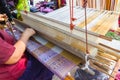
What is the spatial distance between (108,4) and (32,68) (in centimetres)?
87

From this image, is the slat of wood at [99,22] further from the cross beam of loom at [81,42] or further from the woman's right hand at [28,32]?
the woman's right hand at [28,32]

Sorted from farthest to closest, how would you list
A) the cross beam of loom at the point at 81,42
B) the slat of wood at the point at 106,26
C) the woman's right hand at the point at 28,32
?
1. the woman's right hand at the point at 28,32
2. the slat of wood at the point at 106,26
3. the cross beam of loom at the point at 81,42

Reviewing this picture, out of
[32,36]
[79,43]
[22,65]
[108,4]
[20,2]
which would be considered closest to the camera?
[79,43]

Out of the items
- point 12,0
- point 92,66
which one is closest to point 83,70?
point 92,66

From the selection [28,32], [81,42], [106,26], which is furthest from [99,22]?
[28,32]

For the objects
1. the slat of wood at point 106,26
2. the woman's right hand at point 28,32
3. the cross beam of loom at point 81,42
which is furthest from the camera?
the woman's right hand at point 28,32

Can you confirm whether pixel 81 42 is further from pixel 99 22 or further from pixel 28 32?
pixel 28 32

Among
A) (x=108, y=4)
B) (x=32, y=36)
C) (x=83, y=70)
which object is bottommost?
(x=83, y=70)

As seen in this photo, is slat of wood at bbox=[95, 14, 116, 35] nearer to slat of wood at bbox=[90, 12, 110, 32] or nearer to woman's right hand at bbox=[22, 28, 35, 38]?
slat of wood at bbox=[90, 12, 110, 32]

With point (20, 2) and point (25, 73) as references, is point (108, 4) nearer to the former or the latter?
point (25, 73)

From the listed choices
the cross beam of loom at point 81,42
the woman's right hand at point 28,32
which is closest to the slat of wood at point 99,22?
the cross beam of loom at point 81,42

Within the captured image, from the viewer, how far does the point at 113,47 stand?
68 centimetres

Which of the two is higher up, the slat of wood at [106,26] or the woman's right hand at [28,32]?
the slat of wood at [106,26]

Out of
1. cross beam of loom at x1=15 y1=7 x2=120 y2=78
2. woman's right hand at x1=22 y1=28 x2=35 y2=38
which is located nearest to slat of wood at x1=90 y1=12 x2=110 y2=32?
cross beam of loom at x1=15 y1=7 x2=120 y2=78
